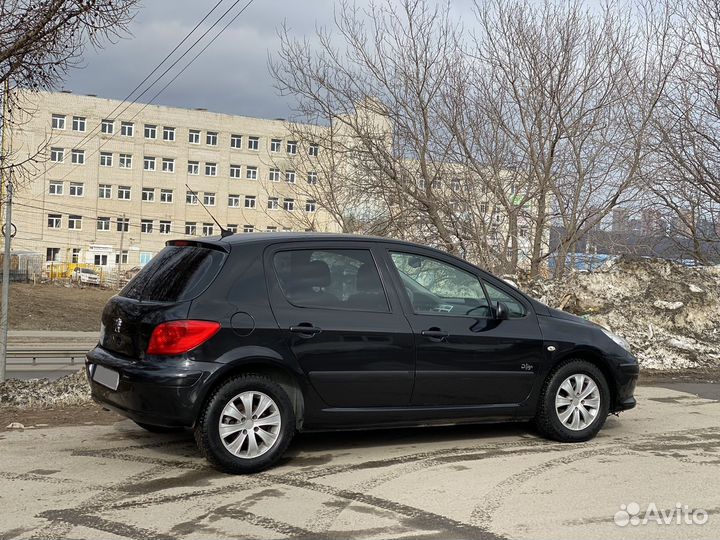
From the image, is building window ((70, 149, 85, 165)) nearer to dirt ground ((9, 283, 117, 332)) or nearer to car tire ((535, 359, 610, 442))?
dirt ground ((9, 283, 117, 332))

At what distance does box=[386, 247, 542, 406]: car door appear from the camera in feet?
19.9

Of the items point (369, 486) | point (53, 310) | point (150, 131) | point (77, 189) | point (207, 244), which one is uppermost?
point (150, 131)

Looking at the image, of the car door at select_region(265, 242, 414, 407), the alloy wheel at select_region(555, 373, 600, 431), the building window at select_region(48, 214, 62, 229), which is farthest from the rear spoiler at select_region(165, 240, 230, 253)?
the building window at select_region(48, 214, 62, 229)

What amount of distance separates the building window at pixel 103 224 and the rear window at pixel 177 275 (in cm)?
6876

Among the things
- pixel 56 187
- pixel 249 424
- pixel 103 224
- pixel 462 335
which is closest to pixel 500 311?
pixel 462 335

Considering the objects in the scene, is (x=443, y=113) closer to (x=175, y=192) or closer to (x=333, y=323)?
(x=333, y=323)

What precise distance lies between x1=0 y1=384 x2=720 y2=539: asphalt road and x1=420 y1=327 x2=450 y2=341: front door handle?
90 centimetres

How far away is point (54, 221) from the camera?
69.6m

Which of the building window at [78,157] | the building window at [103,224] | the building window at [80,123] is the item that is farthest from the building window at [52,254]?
the building window at [80,123]

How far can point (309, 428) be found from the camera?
18.8 feet

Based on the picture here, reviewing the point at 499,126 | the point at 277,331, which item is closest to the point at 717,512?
the point at 277,331

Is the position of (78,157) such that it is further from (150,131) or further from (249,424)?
(249,424)

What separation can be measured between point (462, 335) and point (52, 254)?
2788 inches

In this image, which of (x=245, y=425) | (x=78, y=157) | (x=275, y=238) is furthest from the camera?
(x=78, y=157)
